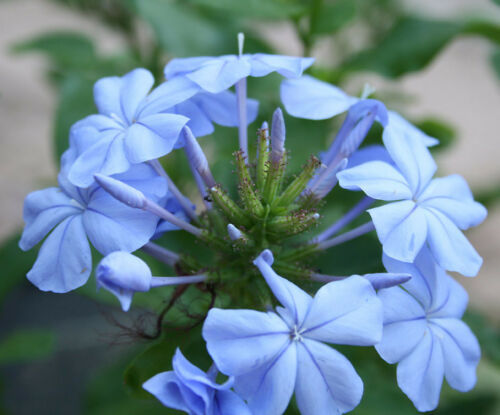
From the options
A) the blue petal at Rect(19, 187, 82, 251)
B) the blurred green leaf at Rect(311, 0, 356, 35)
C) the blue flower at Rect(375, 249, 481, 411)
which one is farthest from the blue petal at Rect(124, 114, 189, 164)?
the blurred green leaf at Rect(311, 0, 356, 35)

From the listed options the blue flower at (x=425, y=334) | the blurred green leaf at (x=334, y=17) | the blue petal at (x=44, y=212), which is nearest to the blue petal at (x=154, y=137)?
the blue petal at (x=44, y=212)

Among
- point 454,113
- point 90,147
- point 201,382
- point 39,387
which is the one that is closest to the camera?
point 201,382

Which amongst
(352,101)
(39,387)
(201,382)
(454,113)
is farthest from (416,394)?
(454,113)

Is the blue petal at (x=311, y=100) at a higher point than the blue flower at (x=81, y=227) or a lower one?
higher

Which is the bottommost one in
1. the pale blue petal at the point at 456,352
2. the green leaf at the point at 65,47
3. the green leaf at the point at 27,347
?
the green leaf at the point at 27,347

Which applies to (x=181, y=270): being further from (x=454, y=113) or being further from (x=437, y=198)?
(x=454, y=113)

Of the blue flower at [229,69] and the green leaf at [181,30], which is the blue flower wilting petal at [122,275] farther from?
the green leaf at [181,30]
